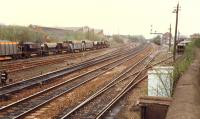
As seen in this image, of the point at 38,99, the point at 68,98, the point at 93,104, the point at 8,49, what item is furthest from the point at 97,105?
the point at 8,49

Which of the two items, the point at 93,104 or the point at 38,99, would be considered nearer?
the point at 93,104

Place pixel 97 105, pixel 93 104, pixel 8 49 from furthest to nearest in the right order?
pixel 8 49, pixel 93 104, pixel 97 105

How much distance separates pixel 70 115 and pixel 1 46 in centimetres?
2680

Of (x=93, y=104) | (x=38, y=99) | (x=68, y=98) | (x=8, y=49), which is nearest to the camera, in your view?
Result: (x=93, y=104)

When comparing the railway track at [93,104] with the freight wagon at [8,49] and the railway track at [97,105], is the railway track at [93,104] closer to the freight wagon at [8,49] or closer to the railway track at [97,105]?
the railway track at [97,105]

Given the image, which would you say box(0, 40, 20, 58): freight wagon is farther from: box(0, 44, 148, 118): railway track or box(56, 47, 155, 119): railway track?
box(56, 47, 155, 119): railway track

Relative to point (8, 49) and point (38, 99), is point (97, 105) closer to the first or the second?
point (38, 99)

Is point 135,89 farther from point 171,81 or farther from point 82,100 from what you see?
point 171,81

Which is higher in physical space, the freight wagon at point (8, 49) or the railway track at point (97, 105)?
the freight wagon at point (8, 49)

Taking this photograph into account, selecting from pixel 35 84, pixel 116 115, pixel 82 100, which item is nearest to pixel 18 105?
pixel 82 100

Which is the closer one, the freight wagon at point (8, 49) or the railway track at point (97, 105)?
the railway track at point (97, 105)

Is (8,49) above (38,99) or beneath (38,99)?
above

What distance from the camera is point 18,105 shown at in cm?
1641

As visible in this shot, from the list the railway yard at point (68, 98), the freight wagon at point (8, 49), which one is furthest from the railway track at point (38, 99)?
the freight wagon at point (8, 49)
